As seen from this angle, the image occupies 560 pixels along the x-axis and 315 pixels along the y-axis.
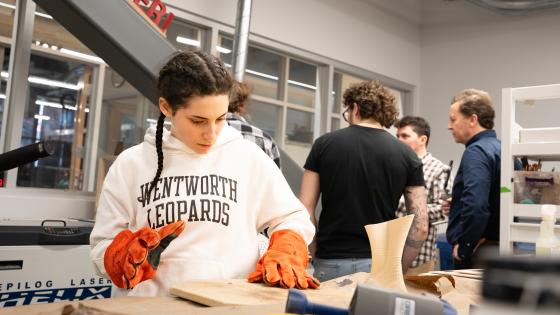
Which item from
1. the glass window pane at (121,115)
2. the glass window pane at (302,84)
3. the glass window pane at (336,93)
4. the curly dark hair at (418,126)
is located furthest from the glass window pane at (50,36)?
the glass window pane at (336,93)

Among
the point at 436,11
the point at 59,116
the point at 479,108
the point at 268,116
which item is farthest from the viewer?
the point at 436,11

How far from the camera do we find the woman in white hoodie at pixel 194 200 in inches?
43.3

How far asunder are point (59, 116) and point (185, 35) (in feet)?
3.71

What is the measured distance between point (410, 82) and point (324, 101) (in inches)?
52.4

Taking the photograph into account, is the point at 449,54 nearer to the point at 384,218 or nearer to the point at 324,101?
the point at 324,101

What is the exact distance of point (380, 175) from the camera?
1932 mm

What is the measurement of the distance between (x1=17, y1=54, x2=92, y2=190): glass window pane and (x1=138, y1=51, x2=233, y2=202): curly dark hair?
219 centimetres

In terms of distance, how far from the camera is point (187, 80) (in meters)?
1.16

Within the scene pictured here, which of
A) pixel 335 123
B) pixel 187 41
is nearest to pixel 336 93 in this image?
pixel 335 123

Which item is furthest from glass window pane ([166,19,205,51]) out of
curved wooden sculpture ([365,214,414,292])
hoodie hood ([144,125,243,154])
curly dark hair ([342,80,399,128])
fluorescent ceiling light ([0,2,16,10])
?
curved wooden sculpture ([365,214,414,292])

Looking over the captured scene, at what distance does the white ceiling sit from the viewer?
5.35m

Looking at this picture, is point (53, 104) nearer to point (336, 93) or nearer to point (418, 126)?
point (418, 126)

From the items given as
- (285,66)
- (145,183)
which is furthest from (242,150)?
(285,66)

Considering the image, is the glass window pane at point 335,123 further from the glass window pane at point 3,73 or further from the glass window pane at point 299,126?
the glass window pane at point 3,73
